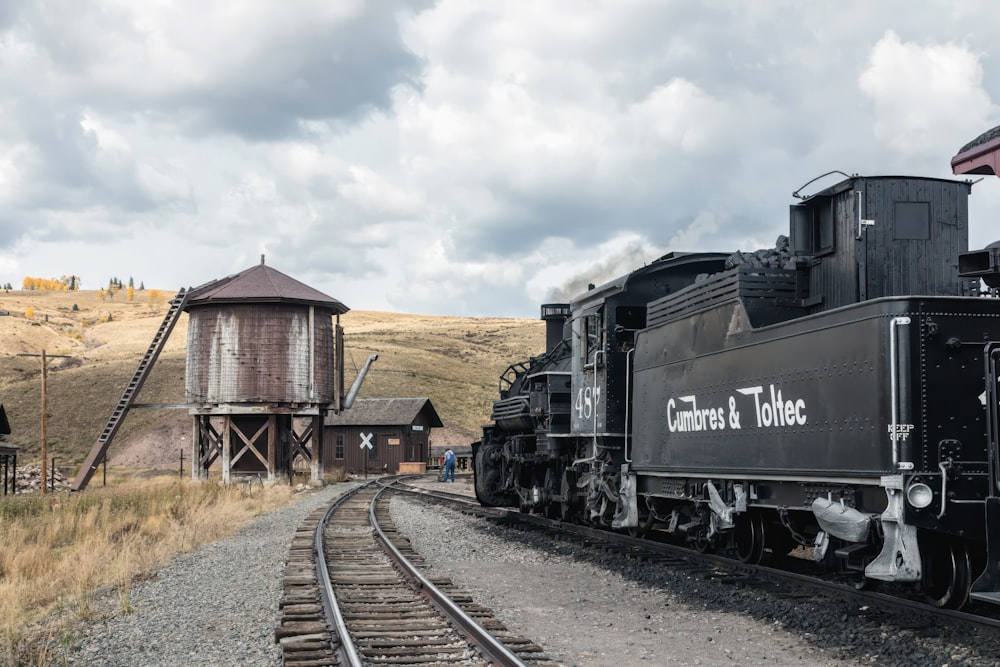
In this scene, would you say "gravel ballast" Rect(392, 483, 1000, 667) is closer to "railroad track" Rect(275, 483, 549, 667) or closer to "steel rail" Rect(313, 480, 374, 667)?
"railroad track" Rect(275, 483, 549, 667)

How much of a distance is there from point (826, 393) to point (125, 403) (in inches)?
1311

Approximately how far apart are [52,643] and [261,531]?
11.5 metres

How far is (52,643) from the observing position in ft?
29.8

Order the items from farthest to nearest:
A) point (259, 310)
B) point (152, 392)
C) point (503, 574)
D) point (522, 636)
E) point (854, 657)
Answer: point (152, 392) < point (259, 310) < point (503, 574) < point (522, 636) < point (854, 657)

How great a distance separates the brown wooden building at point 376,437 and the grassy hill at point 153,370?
1077 centimetres

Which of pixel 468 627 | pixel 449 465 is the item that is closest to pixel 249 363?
pixel 449 465

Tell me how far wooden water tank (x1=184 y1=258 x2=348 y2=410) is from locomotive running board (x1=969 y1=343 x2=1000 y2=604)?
3169cm

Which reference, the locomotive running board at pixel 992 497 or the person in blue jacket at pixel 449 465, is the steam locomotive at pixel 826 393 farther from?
the person in blue jacket at pixel 449 465

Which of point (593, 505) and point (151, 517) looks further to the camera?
point (151, 517)

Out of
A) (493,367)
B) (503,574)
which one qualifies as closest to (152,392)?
(493,367)

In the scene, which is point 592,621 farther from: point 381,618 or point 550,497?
point 550,497

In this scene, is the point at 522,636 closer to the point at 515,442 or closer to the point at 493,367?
the point at 515,442

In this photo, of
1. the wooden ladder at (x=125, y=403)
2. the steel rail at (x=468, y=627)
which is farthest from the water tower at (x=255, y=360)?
the steel rail at (x=468, y=627)

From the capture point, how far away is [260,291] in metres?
37.5
